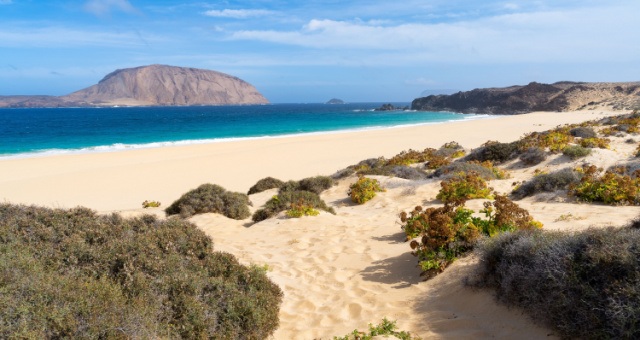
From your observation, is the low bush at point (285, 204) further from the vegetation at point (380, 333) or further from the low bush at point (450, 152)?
the low bush at point (450, 152)

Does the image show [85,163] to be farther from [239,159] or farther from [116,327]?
[116,327]

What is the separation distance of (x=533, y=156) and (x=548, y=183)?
15.9 ft

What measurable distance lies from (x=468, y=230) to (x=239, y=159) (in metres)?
19.3

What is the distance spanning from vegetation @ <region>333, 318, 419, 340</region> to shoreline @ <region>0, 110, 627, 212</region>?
1155 cm

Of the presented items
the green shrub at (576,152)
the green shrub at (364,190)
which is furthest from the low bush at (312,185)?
the green shrub at (576,152)

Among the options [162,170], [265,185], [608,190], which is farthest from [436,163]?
[162,170]

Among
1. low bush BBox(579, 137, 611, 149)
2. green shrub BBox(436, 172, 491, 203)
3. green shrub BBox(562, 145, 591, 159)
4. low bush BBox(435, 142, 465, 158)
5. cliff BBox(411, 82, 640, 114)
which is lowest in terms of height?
green shrub BBox(436, 172, 491, 203)

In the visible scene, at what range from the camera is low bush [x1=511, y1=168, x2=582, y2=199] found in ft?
31.5

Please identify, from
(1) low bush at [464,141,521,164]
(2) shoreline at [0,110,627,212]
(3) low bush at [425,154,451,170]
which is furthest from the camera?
(2) shoreline at [0,110,627,212]

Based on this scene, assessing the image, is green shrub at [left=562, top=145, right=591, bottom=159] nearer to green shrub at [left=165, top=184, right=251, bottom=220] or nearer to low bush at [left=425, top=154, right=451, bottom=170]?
low bush at [left=425, top=154, right=451, bottom=170]

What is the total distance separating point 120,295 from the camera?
3.63 metres

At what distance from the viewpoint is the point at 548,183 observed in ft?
31.8

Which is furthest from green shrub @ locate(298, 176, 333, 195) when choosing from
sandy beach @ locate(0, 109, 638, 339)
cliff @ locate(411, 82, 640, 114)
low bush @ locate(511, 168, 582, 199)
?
cliff @ locate(411, 82, 640, 114)

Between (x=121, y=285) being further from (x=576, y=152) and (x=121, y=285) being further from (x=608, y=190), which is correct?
(x=576, y=152)
